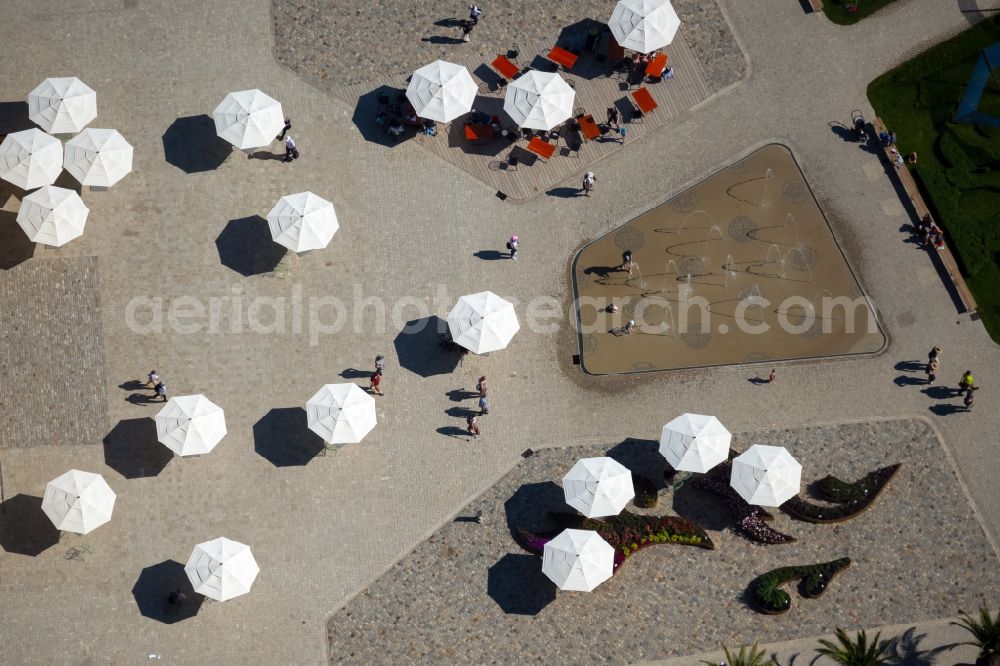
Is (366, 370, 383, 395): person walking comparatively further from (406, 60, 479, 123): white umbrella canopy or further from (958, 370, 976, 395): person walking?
→ (958, 370, 976, 395): person walking

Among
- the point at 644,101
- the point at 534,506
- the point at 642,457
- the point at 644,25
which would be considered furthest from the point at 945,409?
the point at 644,25

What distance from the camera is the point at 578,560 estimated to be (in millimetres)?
41000

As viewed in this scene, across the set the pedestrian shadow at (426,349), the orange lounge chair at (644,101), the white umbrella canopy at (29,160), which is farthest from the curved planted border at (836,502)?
the white umbrella canopy at (29,160)

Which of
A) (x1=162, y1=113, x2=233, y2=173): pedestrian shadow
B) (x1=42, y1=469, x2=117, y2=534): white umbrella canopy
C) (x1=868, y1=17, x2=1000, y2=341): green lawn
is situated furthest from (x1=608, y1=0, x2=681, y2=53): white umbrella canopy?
(x1=42, y1=469, x2=117, y2=534): white umbrella canopy

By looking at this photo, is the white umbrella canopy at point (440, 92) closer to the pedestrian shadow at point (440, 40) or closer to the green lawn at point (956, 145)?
the pedestrian shadow at point (440, 40)

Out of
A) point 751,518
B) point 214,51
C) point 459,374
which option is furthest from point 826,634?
point 214,51

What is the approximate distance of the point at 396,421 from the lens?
4422 centimetres

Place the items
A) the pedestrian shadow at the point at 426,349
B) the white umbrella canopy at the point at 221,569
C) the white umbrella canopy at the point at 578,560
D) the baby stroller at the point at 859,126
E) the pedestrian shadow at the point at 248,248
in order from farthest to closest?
the baby stroller at the point at 859,126
the pedestrian shadow at the point at 248,248
the pedestrian shadow at the point at 426,349
the white umbrella canopy at the point at 578,560
the white umbrella canopy at the point at 221,569

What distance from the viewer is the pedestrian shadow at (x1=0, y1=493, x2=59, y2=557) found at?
42469 mm

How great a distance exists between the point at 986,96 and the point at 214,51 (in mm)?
37545

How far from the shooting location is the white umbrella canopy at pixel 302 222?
1694 inches

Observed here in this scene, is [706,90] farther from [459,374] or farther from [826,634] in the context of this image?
[826,634]

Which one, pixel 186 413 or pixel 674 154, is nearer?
pixel 186 413

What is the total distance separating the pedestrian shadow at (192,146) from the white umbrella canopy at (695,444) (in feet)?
79.1
